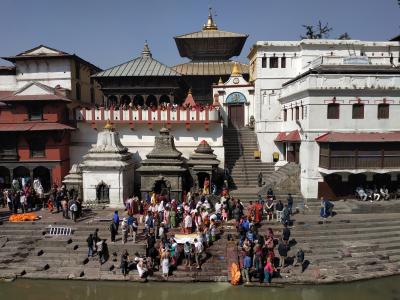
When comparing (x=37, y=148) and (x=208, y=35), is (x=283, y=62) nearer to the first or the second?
(x=208, y=35)

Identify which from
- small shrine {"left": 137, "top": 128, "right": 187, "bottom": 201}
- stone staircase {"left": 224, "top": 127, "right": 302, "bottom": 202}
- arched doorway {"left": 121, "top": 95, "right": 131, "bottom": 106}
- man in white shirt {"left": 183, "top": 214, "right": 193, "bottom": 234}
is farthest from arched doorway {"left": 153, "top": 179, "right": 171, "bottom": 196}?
arched doorway {"left": 121, "top": 95, "right": 131, "bottom": 106}

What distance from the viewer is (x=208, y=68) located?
33.6 metres

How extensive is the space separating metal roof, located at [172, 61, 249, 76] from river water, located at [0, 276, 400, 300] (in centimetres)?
2213

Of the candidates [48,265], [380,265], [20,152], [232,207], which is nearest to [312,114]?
[232,207]

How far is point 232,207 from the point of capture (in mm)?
19312

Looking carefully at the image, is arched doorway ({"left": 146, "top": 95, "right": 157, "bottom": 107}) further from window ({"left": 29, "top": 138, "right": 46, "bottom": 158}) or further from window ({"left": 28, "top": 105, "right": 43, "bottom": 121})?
window ({"left": 29, "top": 138, "right": 46, "bottom": 158})

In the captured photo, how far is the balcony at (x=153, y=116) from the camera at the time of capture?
24875 mm

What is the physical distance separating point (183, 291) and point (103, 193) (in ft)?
33.1

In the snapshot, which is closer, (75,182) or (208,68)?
(75,182)

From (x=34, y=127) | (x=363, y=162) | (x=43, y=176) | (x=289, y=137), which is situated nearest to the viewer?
(x=363, y=162)

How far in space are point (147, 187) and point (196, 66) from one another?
16004 millimetres

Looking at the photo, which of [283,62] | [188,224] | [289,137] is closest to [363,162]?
[289,137]

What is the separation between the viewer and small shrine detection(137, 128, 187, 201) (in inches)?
865

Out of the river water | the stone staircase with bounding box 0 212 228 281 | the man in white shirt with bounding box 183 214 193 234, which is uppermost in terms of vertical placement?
the man in white shirt with bounding box 183 214 193 234
